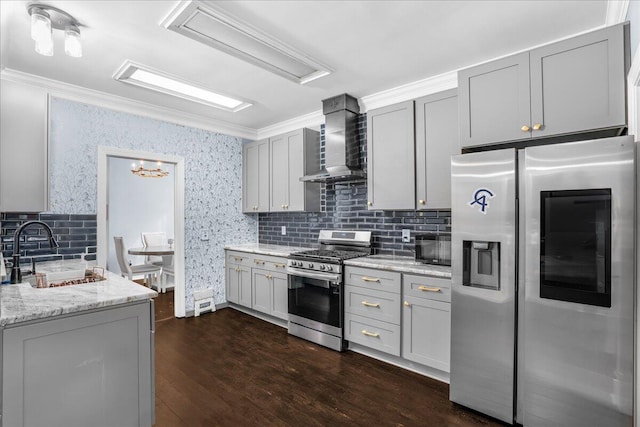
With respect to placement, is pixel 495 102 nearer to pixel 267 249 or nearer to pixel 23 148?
pixel 267 249

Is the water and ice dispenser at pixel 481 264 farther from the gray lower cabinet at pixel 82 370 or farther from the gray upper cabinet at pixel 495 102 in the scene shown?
the gray lower cabinet at pixel 82 370

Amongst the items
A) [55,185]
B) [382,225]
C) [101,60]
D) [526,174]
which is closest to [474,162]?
[526,174]

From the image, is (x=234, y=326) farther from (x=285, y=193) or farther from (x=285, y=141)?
(x=285, y=141)

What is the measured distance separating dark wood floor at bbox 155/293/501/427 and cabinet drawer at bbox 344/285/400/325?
449 millimetres

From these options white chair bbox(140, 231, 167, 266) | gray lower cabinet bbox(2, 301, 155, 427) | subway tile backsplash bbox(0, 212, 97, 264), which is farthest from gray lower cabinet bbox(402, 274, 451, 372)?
white chair bbox(140, 231, 167, 266)

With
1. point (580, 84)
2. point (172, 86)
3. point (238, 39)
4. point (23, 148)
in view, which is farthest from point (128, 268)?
point (580, 84)

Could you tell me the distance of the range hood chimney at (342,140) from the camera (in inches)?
143

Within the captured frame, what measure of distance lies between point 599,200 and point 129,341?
2.77 metres

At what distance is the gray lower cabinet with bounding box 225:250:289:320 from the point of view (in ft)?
12.9

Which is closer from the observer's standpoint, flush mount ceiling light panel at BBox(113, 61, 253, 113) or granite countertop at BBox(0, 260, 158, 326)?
granite countertop at BBox(0, 260, 158, 326)

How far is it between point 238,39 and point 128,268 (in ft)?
14.0

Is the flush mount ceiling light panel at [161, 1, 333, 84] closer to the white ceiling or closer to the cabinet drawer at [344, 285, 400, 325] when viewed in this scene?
the white ceiling

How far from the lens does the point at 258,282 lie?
14.0 ft

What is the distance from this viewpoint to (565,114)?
2113 millimetres
